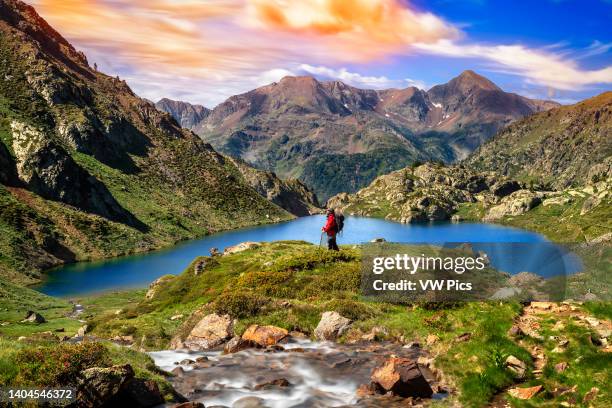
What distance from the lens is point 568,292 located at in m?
25.4

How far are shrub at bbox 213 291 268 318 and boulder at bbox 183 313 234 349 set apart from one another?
0.57 metres

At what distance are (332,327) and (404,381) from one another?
10692 millimetres

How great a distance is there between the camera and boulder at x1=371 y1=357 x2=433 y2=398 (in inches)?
699

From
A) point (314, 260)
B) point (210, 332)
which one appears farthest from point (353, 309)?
point (314, 260)

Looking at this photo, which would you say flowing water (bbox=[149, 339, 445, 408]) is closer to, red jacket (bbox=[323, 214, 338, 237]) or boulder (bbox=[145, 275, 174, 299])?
red jacket (bbox=[323, 214, 338, 237])

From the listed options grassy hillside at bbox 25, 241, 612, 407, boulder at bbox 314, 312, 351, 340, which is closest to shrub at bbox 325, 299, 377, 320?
grassy hillside at bbox 25, 241, 612, 407

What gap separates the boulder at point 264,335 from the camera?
26.6 m

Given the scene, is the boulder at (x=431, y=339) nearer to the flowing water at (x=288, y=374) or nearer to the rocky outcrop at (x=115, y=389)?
the flowing water at (x=288, y=374)

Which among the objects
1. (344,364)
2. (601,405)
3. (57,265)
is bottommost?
(57,265)

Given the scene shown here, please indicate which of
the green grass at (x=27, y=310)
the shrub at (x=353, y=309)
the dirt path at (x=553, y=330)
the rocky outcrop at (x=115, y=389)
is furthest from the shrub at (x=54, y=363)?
the green grass at (x=27, y=310)

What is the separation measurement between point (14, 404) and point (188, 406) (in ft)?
17.9

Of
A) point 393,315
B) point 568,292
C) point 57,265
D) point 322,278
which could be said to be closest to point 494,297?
point 568,292

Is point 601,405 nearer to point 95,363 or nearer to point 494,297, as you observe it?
point 494,297

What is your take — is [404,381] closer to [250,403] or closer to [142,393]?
[250,403]
